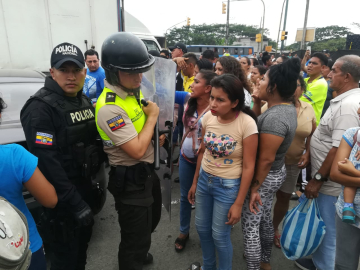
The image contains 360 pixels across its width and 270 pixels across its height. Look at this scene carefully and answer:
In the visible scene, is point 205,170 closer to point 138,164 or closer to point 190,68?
point 138,164

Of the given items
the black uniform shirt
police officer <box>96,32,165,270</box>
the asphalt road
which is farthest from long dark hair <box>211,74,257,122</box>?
the asphalt road

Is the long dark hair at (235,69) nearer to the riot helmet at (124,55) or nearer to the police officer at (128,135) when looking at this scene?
the police officer at (128,135)

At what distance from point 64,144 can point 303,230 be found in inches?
74.7

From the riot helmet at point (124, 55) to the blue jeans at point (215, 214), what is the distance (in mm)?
958

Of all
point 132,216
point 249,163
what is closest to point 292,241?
point 249,163

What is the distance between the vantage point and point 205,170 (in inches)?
76.5

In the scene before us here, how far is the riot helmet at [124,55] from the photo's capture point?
158 centimetres

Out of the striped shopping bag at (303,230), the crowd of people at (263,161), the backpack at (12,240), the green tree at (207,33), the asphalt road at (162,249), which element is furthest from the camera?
the green tree at (207,33)

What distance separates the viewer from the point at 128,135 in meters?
1.56

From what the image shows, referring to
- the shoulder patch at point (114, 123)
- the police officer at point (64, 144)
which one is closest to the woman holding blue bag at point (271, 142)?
the shoulder patch at point (114, 123)

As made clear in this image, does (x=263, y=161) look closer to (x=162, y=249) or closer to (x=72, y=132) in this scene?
(x=72, y=132)

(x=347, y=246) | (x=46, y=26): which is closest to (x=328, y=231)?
(x=347, y=246)

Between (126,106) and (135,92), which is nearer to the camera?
(126,106)

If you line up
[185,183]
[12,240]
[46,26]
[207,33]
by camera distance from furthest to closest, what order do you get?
[207,33], [46,26], [185,183], [12,240]
